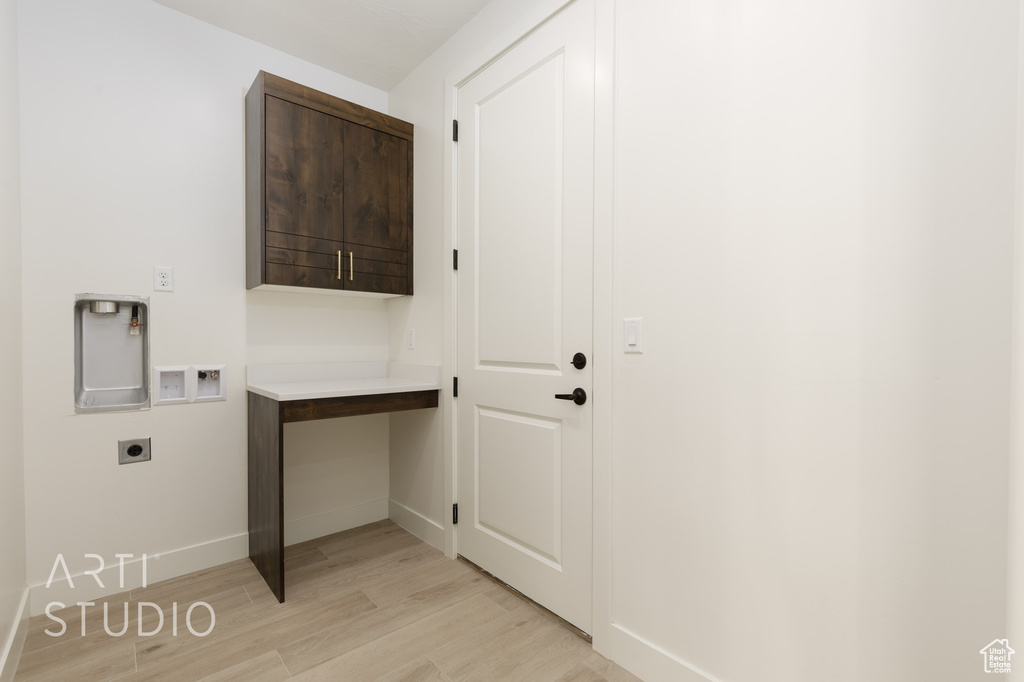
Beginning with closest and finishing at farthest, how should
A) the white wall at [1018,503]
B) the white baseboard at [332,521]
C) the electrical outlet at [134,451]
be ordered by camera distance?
the white wall at [1018,503] < the electrical outlet at [134,451] < the white baseboard at [332,521]

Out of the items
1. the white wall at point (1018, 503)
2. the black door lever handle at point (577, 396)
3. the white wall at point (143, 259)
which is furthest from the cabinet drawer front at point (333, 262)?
the white wall at point (1018, 503)

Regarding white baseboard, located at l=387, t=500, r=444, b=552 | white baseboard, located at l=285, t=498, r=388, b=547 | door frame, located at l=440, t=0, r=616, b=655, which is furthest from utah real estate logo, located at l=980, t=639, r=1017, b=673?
white baseboard, located at l=285, t=498, r=388, b=547

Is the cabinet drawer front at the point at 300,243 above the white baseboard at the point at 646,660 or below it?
above

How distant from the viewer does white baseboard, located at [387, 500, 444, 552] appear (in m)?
2.53

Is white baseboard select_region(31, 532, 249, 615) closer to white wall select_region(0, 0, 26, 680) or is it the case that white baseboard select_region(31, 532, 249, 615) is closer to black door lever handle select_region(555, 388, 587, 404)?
white wall select_region(0, 0, 26, 680)

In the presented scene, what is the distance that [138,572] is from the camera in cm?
214

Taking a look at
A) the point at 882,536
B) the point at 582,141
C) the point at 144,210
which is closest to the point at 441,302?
the point at 582,141

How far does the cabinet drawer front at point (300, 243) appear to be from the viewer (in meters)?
2.24

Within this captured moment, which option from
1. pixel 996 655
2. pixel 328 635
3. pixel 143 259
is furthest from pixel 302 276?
pixel 996 655

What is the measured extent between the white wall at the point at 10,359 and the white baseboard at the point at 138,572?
12cm

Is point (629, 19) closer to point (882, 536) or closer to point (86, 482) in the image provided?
point (882, 536)

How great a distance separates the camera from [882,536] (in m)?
1.10

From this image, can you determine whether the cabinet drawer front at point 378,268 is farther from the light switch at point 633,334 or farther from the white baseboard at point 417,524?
the light switch at point 633,334

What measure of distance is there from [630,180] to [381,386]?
1491mm
